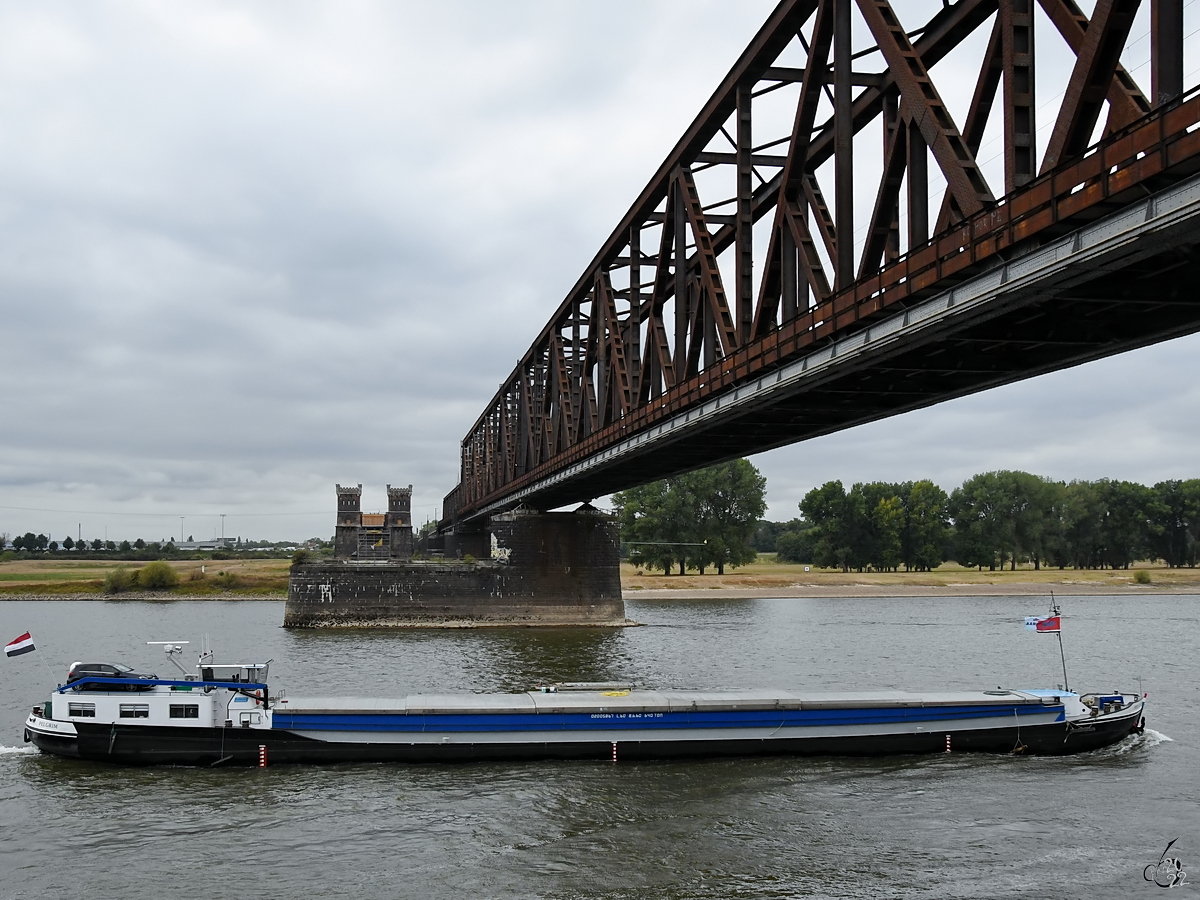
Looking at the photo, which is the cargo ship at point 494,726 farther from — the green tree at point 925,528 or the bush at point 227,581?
the green tree at point 925,528

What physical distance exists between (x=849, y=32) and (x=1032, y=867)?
18741mm

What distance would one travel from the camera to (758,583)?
13462cm

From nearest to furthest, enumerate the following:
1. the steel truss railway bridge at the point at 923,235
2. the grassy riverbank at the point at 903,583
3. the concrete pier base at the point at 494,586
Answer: the steel truss railway bridge at the point at 923,235
the concrete pier base at the point at 494,586
the grassy riverbank at the point at 903,583

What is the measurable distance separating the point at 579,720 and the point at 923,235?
17824 millimetres

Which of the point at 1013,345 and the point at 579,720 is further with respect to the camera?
the point at 579,720

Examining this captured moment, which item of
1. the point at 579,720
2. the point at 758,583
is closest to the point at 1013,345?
the point at 579,720

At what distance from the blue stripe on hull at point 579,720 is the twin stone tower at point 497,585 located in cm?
4533

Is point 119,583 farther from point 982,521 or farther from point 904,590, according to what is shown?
point 982,521

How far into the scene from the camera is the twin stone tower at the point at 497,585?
75.9m
